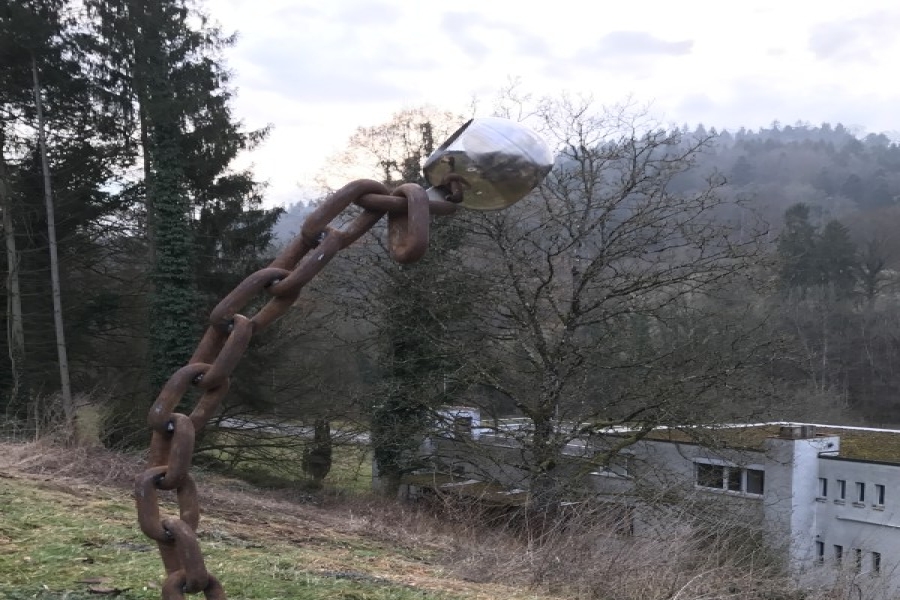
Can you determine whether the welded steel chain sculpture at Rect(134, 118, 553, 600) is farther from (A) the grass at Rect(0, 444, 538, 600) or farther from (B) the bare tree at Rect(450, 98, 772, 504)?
(B) the bare tree at Rect(450, 98, 772, 504)

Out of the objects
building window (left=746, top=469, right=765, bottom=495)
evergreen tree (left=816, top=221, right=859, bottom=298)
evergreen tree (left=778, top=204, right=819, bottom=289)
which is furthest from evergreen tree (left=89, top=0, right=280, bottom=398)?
evergreen tree (left=816, top=221, right=859, bottom=298)

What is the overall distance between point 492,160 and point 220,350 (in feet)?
1.68

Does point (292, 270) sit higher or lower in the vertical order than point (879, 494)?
higher

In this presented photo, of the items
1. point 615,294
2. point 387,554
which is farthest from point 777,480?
point 387,554

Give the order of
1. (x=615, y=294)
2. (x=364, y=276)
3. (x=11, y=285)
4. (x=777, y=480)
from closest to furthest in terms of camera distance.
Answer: (x=615, y=294) → (x=364, y=276) → (x=777, y=480) → (x=11, y=285)

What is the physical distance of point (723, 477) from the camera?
517 inches

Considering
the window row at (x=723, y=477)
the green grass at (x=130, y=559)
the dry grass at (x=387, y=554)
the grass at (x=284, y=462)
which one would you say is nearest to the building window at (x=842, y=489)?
the window row at (x=723, y=477)

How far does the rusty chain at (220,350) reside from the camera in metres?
0.90

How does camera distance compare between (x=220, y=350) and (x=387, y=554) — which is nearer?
(x=220, y=350)

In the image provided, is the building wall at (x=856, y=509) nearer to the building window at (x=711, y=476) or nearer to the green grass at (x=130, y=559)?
the building window at (x=711, y=476)

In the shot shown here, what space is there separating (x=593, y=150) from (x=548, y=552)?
8.48 meters

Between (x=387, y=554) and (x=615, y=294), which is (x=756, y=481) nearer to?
(x=615, y=294)

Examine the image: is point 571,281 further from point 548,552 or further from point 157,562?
point 157,562

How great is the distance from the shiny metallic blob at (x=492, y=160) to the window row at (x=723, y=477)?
1238cm
